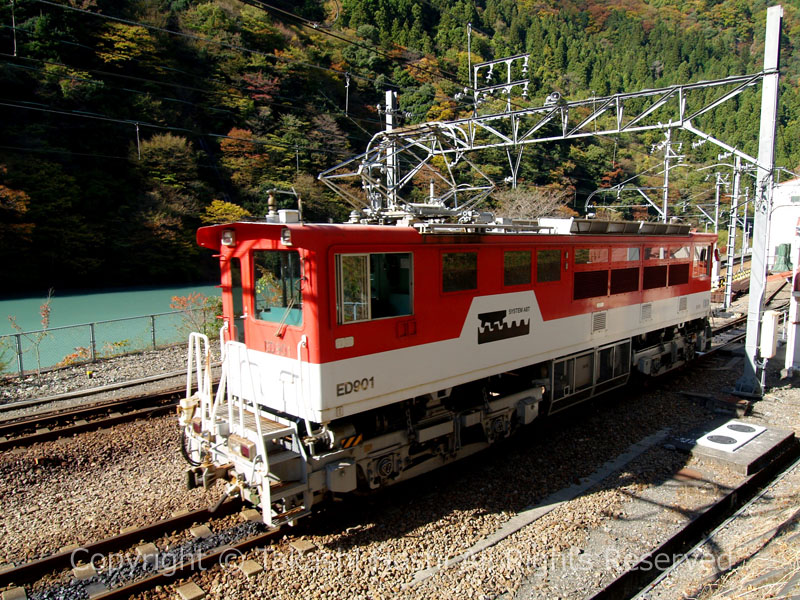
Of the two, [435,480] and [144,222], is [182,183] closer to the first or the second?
[144,222]

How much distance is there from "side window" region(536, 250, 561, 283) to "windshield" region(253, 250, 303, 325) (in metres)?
4.29

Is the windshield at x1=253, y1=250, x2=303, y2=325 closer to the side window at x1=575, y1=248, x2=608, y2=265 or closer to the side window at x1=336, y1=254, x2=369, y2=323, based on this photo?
the side window at x1=336, y1=254, x2=369, y2=323

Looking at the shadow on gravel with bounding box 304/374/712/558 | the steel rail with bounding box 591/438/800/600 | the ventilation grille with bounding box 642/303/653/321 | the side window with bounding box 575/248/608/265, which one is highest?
the side window with bounding box 575/248/608/265

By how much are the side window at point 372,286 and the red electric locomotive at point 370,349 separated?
17mm

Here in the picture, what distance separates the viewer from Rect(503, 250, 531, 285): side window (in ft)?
26.6

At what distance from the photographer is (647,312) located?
11852 millimetres

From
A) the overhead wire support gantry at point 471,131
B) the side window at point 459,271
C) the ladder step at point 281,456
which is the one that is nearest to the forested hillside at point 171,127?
the overhead wire support gantry at point 471,131

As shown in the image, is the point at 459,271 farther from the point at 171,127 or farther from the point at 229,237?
the point at 171,127

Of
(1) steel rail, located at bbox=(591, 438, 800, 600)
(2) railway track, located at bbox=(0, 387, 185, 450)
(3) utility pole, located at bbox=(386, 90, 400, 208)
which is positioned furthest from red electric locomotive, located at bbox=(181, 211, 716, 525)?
(2) railway track, located at bbox=(0, 387, 185, 450)

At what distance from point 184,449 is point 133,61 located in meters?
33.6

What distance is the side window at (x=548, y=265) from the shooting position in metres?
8.72

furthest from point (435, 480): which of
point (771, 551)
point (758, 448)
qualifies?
point (758, 448)

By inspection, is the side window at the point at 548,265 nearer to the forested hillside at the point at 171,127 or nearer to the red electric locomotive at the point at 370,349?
the red electric locomotive at the point at 370,349

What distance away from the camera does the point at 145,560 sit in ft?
18.8
